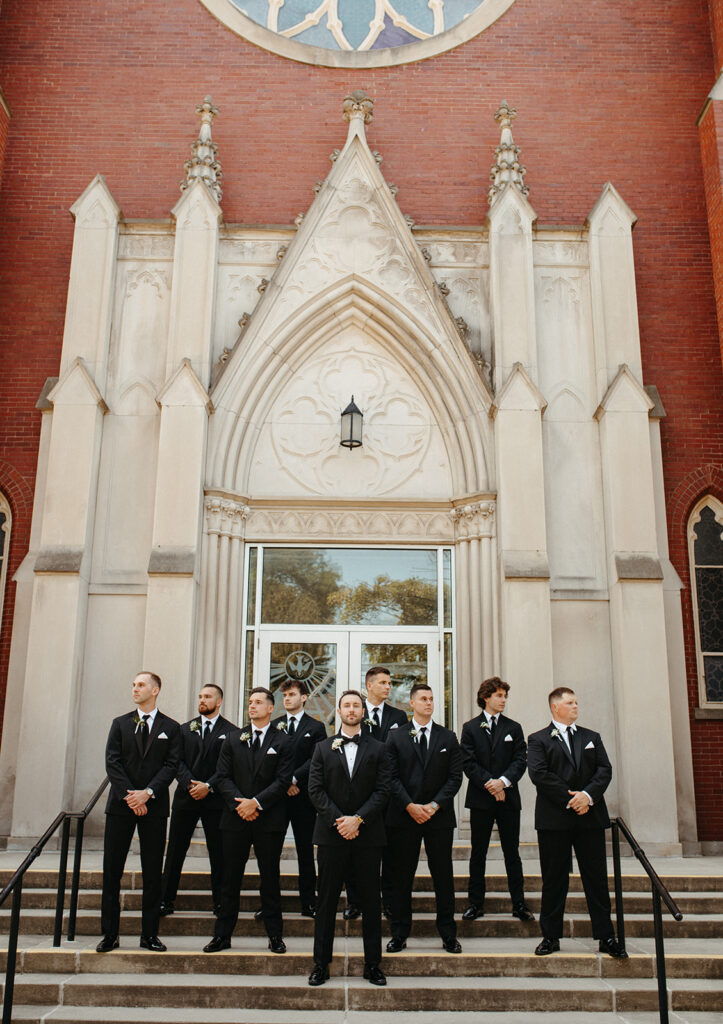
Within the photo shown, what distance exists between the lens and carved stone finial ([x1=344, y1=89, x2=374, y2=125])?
11922mm

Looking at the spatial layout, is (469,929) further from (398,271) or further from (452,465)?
(398,271)

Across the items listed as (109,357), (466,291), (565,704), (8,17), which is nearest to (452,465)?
(466,291)

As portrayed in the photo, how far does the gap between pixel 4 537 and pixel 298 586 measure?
3641 mm

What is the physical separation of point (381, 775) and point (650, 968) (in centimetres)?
212

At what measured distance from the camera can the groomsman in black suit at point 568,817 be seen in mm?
6234

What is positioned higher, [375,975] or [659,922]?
[659,922]

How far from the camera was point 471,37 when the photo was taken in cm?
1350

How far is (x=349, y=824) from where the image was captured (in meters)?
5.99

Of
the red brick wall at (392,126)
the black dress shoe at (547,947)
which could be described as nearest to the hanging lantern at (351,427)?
the red brick wall at (392,126)

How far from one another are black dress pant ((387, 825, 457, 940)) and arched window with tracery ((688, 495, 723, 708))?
559cm

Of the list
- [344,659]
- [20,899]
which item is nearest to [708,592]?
[344,659]

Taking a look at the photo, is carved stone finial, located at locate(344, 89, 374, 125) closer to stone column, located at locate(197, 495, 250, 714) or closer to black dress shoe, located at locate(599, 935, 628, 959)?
stone column, located at locate(197, 495, 250, 714)

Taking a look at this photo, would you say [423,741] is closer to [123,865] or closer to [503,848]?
[503,848]

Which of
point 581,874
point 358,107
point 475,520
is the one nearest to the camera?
point 581,874
